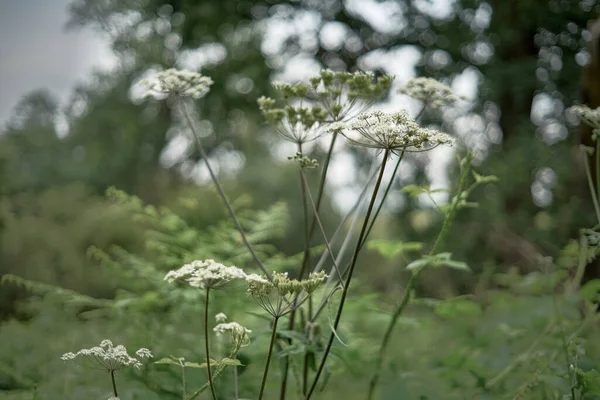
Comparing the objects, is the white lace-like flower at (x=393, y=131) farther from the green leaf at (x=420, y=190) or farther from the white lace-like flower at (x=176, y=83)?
the white lace-like flower at (x=176, y=83)

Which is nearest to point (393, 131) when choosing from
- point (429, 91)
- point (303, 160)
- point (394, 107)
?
point (303, 160)

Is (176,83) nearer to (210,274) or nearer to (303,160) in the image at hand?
(303,160)

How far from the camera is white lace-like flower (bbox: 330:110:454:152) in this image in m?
1.19

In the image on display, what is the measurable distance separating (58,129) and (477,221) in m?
6.26

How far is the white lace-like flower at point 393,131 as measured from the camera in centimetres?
119

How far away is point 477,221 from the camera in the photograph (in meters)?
5.25

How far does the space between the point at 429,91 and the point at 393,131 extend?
2.03ft

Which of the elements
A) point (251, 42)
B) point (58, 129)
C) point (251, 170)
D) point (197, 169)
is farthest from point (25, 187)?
point (251, 170)

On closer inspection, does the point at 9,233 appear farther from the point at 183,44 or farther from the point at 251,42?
the point at 251,42

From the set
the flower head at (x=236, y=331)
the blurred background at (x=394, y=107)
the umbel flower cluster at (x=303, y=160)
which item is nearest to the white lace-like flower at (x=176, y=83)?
the umbel flower cluster at (x=303, y=160)

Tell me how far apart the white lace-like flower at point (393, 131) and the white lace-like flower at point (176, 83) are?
0.53 meters

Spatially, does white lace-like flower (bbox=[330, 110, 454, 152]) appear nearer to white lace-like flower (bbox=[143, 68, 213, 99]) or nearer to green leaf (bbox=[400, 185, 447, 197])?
green leaf (bbox=[400, 185, 447, 197])

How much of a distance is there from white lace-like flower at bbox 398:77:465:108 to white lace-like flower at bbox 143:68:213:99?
57 centimetres

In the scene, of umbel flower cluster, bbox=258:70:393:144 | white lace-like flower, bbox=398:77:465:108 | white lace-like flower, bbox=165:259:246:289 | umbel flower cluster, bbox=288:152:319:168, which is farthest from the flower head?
white lace-like flower, bbox=398:77:465:108
